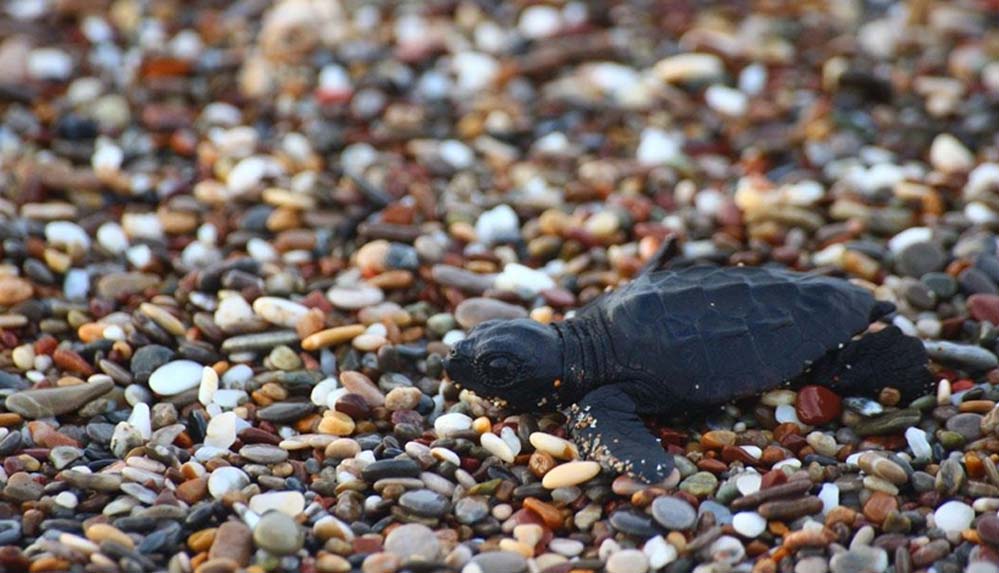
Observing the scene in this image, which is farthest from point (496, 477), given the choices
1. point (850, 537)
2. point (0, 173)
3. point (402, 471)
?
point (0, 173)

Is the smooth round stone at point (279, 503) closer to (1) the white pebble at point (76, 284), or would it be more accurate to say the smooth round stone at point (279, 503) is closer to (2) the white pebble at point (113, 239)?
(1) the white pebble at point (76, 284)

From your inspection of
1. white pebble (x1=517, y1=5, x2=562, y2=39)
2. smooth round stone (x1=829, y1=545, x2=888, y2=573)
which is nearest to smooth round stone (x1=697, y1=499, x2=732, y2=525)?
smooth round stone (x1=829, y1=545, x2=888, y2=573)

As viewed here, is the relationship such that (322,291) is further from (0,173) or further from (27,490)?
(0,173)

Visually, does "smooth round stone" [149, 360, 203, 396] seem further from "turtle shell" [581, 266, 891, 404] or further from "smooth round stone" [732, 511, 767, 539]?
"smooth round stone" [732, 511, 767, 539]

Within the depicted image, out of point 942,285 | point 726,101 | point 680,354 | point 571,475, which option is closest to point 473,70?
point 726,101

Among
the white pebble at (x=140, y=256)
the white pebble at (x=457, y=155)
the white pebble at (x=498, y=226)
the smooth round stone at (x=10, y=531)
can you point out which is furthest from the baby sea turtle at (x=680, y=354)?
the white pebble at (x=457, y=155)
